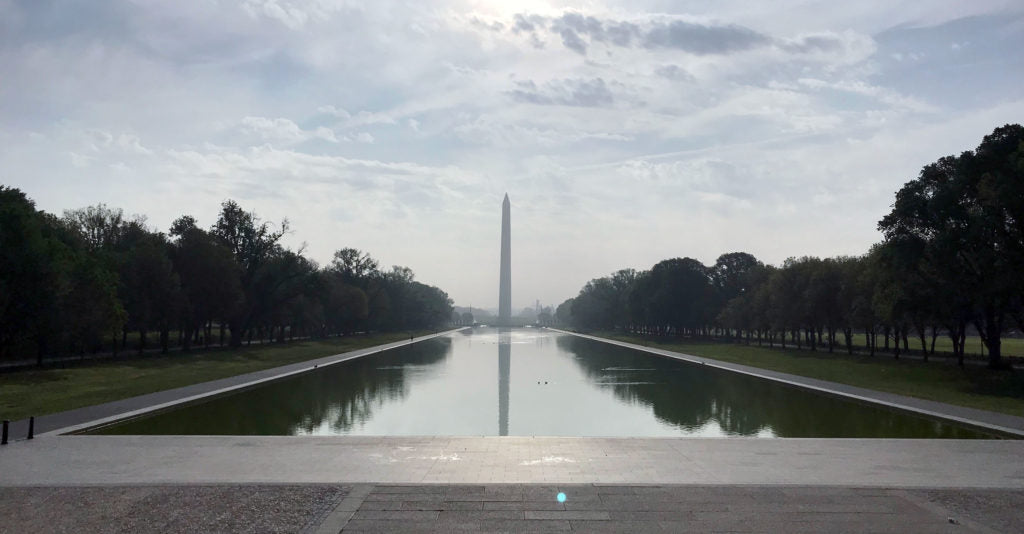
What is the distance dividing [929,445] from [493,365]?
107ft

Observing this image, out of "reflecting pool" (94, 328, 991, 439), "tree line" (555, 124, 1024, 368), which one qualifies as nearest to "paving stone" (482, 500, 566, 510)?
"reflecting pool" (94, 328, 991, 439)

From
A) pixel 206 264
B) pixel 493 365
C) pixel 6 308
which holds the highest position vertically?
pixel 206 264

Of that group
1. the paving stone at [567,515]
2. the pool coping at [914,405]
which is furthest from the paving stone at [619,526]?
the pool coping at [914,405]

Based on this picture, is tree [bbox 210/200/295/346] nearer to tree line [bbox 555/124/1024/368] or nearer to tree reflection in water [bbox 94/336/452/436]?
tree reflection in water [bbox 94/336/452/436]

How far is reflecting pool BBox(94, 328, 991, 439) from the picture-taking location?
62.4ft

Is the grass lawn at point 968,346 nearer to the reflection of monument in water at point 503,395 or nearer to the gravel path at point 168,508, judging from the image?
the reflection of monument in water at point 503,395

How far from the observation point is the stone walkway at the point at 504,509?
8.97 metres

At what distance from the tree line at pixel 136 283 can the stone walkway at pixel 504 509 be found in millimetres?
30808

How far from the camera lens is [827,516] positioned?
31.1ft

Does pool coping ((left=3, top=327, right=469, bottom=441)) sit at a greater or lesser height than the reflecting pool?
greater

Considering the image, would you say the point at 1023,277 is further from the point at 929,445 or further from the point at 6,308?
the point at 6,308

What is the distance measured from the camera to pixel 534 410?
24234 millimetres

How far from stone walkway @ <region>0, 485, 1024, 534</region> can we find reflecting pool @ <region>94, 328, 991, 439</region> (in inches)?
305

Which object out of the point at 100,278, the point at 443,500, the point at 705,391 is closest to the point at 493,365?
the point at 705,391
